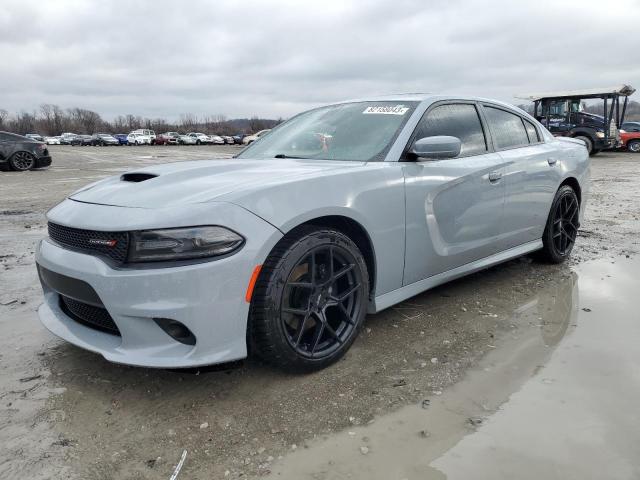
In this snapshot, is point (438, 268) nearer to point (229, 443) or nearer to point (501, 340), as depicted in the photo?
point (501, 340)

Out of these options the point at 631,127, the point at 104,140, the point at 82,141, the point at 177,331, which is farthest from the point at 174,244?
the point at 82,141

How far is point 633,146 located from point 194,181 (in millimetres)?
24852

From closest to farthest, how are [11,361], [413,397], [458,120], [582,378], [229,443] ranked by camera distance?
[229,443], [413,397], [582,378], [11,361], [458,120]

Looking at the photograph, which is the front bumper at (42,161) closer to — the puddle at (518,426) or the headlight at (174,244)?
the headlight at (174,244)

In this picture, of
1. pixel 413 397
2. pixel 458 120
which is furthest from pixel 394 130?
pixel 413 397

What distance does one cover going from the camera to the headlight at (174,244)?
212cm

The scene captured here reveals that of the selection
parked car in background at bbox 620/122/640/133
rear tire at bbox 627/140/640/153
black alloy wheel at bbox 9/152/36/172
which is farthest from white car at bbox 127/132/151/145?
rear tire at bbox 627/140/640/153

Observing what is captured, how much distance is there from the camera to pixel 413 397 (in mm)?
2336

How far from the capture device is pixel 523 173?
3.82m

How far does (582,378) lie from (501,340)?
1.69ft

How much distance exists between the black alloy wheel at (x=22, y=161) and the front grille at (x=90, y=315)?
13931 millimetres

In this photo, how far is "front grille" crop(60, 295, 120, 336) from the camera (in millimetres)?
2314

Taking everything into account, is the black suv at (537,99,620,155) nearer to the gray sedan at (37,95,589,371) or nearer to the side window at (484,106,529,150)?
the side window at (484,106,529,150)

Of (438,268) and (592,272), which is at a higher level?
(438,268)
